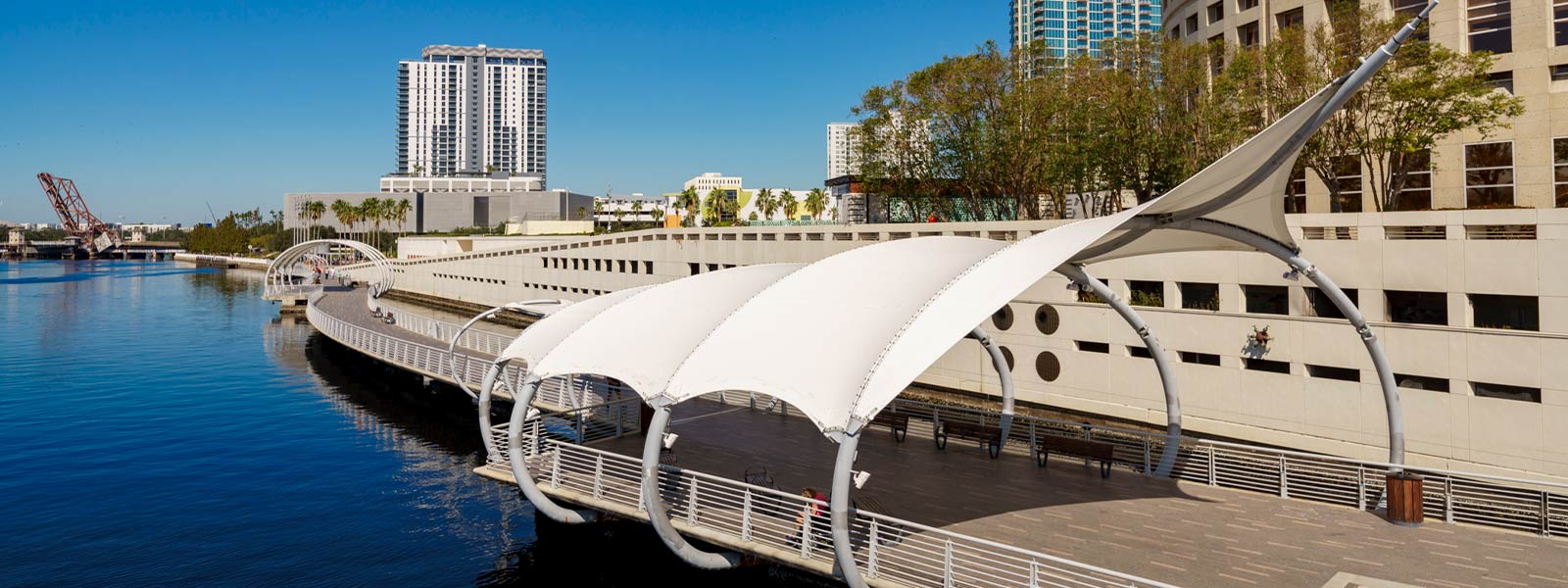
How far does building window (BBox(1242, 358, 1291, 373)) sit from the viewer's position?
26.7m

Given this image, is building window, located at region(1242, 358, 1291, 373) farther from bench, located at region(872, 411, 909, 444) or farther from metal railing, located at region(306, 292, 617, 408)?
metal railing, located at region(306, 292, 617, 408)

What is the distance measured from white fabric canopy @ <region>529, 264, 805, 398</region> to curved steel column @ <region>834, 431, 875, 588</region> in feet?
13.6

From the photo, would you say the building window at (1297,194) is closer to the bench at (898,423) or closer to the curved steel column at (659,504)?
the bench at (898,423)

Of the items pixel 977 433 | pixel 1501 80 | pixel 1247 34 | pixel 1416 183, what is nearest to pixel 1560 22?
pixel 1501 80

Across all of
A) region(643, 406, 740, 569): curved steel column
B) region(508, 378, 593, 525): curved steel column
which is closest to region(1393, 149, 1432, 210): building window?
region(643, 406, 740, 569): curved steel column

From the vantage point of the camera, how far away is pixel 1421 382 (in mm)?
23844

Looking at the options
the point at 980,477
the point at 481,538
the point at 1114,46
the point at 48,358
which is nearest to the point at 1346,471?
the point at 980,477

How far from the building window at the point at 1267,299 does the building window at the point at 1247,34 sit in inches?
709

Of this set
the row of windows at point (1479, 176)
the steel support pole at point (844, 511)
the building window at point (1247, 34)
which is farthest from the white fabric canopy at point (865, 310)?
the building window at point (1247, 34)

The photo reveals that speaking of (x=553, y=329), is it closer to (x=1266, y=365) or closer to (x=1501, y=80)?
(x=1266, y=365)

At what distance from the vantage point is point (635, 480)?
59.5 ft

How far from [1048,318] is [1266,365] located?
760 centimetres

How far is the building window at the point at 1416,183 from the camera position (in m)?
31.8

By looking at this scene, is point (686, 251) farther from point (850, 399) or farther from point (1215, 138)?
point (850, 399)
